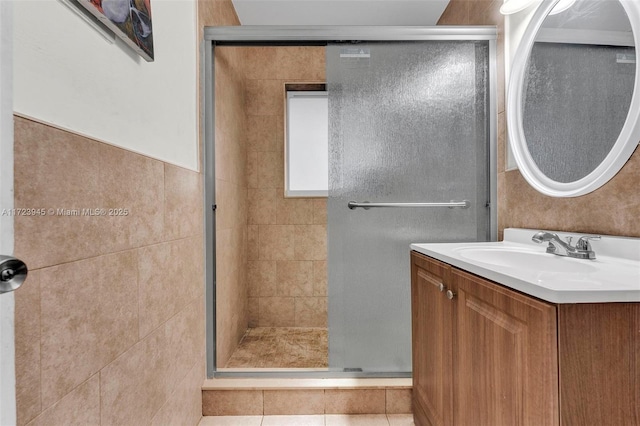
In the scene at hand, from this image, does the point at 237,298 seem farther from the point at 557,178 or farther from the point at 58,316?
the point at 557,178

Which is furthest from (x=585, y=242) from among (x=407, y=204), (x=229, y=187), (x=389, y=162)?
(x=229, y=187)

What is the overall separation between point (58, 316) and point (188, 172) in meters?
0.85

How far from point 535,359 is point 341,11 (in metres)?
2.27

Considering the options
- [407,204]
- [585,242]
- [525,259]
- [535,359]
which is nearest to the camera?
[535,359]

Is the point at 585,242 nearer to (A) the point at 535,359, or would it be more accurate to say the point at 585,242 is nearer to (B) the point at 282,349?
(A) the point at 535,359

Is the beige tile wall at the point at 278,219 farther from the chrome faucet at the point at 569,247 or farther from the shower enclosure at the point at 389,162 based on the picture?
the chrome faucet at the point at 569,247

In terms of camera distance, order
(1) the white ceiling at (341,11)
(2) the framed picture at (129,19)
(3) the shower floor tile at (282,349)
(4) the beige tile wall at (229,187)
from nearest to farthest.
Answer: (2) the framed picture at (129,19)
(4) the beige tile wall at (229,187)
(3) the shower floor tile at (282,349)
(1) the white ceiling at (341,11)

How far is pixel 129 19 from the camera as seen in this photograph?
2.92 ft

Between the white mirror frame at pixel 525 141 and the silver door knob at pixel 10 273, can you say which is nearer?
the silver door knob at pixel 10 273

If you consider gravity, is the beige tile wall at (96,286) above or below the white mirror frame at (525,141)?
Answer: below

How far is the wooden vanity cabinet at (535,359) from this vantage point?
1.98ft

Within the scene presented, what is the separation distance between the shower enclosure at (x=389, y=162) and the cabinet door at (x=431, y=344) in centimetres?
31

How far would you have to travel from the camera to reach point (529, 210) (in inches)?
55.7

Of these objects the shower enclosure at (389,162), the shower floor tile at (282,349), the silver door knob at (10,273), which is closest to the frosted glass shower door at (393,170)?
the shower enclosure at (389,162)
